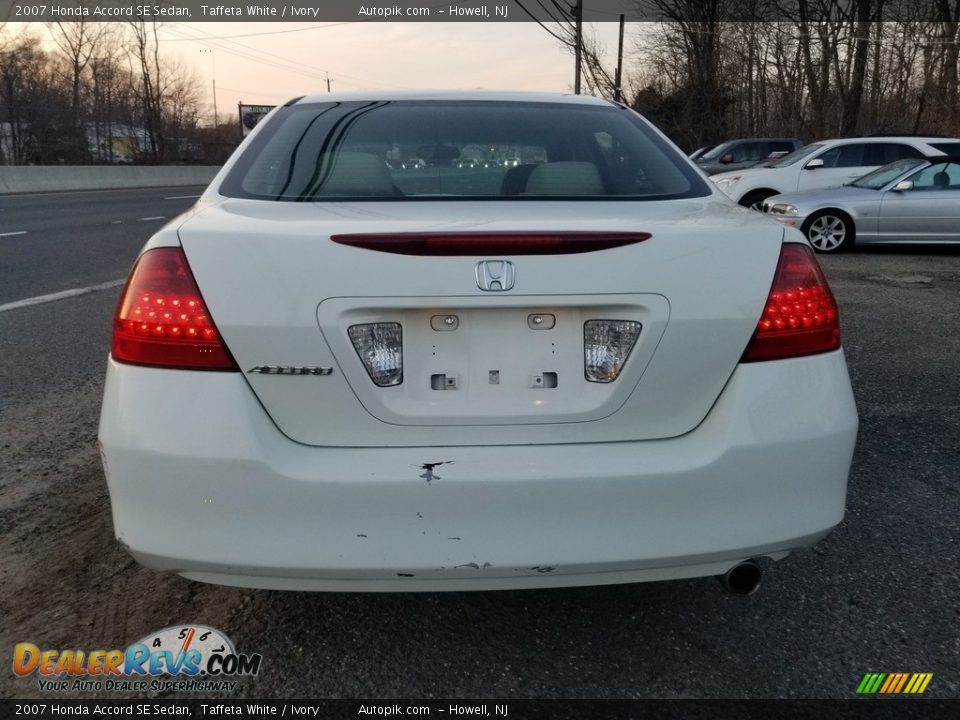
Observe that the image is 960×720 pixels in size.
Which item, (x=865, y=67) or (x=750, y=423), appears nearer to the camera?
(x=750, y=423)

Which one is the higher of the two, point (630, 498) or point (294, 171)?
point (294, 171)

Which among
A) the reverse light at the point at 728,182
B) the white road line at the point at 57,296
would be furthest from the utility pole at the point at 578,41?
the white road line at the point at 57,296

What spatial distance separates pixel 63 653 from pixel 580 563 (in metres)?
1.42

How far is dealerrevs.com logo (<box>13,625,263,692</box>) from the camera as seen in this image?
2.16 m

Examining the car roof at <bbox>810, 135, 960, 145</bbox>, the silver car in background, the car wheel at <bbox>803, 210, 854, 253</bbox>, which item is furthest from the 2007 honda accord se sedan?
the car roof at <bbox>810, 135, 960, 145</bbox>

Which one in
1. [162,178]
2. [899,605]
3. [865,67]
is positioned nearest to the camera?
[899,605]

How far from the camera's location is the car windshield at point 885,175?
36.3ft

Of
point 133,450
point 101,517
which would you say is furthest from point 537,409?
point 101,517

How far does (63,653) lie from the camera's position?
88.4 inches

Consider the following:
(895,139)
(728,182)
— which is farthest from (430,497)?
(895,139)

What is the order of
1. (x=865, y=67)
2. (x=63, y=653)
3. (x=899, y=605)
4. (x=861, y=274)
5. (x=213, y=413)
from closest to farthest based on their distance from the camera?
(x=213, y=413) < (x=63, y=653) < (x=899, y=605) < (x=861, y=274) < (x=865, y=67)

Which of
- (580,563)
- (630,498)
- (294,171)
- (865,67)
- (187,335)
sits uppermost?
(865,67)

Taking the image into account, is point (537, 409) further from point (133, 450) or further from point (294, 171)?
point (294, 171)

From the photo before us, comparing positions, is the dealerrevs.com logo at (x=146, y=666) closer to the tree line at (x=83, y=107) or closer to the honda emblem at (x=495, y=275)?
the honda emblem at (x=495, y=275)
